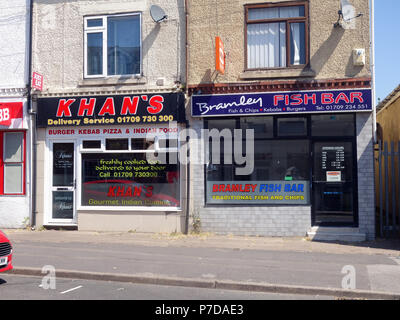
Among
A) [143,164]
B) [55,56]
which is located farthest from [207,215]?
[55,56]

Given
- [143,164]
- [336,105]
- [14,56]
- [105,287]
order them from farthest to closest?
[14,56] → [143,164] → [336,105] → [105,287]

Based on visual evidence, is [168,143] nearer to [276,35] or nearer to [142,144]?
[142,144]

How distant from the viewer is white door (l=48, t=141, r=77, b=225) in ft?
42.6

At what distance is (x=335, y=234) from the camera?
443 inches

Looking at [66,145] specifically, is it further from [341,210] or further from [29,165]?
[341,210]

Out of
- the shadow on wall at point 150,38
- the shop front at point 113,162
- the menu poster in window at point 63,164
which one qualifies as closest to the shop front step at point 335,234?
the shop front at point 113,162

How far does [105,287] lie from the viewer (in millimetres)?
7301

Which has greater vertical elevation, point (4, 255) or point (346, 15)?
point (346, 15)

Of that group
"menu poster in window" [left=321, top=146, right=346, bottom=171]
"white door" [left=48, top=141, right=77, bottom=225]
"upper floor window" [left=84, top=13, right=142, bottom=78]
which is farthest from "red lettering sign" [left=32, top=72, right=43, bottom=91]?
"menu poster in window" [left=321, top=146, right=346, bottom=171]

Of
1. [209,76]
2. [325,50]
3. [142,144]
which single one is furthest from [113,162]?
[325,50]

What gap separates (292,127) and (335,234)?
296cm

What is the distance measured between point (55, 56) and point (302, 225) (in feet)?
28.0

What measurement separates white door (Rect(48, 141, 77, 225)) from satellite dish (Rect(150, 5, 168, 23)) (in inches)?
167

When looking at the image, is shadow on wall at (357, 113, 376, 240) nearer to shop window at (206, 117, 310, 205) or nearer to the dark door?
the dark door
